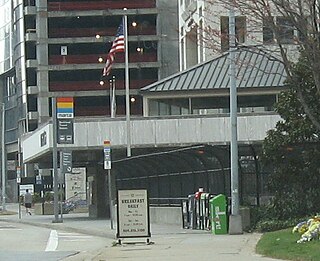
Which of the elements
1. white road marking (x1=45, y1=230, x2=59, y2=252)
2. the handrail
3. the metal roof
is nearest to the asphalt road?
white road marking (x1=45, y1=230, x2=59, y2=252)

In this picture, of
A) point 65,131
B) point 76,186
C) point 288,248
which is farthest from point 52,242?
point 76,186

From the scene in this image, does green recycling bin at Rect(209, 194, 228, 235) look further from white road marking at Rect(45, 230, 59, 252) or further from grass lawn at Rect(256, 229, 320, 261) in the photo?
grass lawn at Rect(256, 229, 320, 261)

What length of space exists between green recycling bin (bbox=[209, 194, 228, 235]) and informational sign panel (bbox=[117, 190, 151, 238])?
3356 millimetres

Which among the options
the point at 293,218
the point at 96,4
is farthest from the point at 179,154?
the point at 96,4

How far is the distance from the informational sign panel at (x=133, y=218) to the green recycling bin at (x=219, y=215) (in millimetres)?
3356

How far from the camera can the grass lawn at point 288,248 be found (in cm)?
1791

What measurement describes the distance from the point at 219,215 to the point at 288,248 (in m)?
8.44

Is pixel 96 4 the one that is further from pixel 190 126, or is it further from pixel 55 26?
pixel 190 126

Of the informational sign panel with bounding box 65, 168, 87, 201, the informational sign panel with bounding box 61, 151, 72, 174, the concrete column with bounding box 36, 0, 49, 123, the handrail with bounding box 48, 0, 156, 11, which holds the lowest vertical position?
the informational sign panel with bounding box 65, 168, 87, 201

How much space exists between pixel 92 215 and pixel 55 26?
1777 inches

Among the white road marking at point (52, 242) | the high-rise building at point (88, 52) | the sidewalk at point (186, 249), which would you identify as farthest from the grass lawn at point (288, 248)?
the high-rise building at point (88, 52)

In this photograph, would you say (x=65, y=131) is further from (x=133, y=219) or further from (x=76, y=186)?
(x=76, y=186)

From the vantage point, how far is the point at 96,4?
92.8 metres

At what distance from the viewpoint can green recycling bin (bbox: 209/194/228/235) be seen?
27922mm
